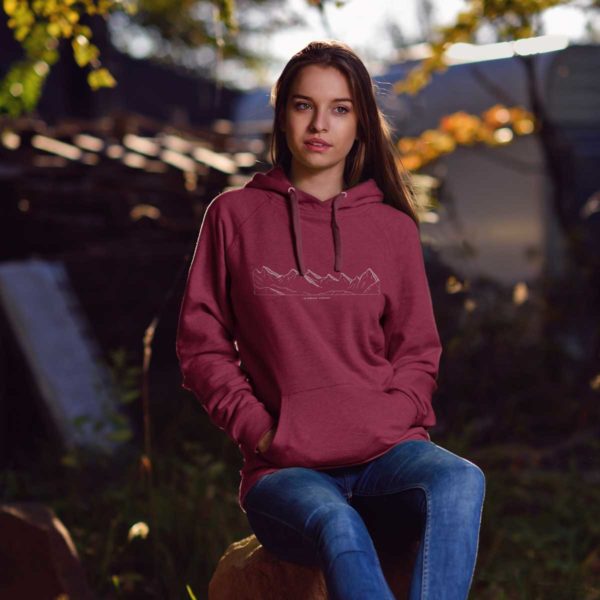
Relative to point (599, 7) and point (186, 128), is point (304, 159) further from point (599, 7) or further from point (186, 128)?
point (186, 128)

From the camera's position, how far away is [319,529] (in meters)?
2.19

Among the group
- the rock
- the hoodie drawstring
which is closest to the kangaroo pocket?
the hoodie drawstring

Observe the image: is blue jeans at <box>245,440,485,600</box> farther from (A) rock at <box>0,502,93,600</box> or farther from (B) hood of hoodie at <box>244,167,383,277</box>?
(A) rock at <box>0,502,93,600</box>

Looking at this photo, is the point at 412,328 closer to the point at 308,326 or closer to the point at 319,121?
the point at 308,326

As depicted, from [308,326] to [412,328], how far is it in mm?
315

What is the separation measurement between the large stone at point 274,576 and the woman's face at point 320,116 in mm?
1035

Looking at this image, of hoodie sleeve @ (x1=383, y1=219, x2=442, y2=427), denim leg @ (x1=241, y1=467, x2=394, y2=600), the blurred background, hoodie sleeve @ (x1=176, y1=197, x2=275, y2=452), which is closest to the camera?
denim leg @ (x1=241, y1=467, x2=394, y2=600)

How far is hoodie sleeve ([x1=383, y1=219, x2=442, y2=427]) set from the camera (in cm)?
256

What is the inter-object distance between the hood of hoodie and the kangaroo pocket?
32 cm

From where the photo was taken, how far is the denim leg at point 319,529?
2.11 m

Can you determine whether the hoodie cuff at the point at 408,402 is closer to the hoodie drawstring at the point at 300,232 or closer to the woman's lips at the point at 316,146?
the hoodie drawstring at the point at 300,232

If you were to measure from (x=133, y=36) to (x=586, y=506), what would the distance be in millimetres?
22261

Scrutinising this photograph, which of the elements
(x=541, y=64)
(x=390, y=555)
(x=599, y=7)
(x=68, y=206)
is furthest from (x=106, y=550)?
(x=541, y=64)

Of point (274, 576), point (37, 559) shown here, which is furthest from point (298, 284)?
point (37, 559)
